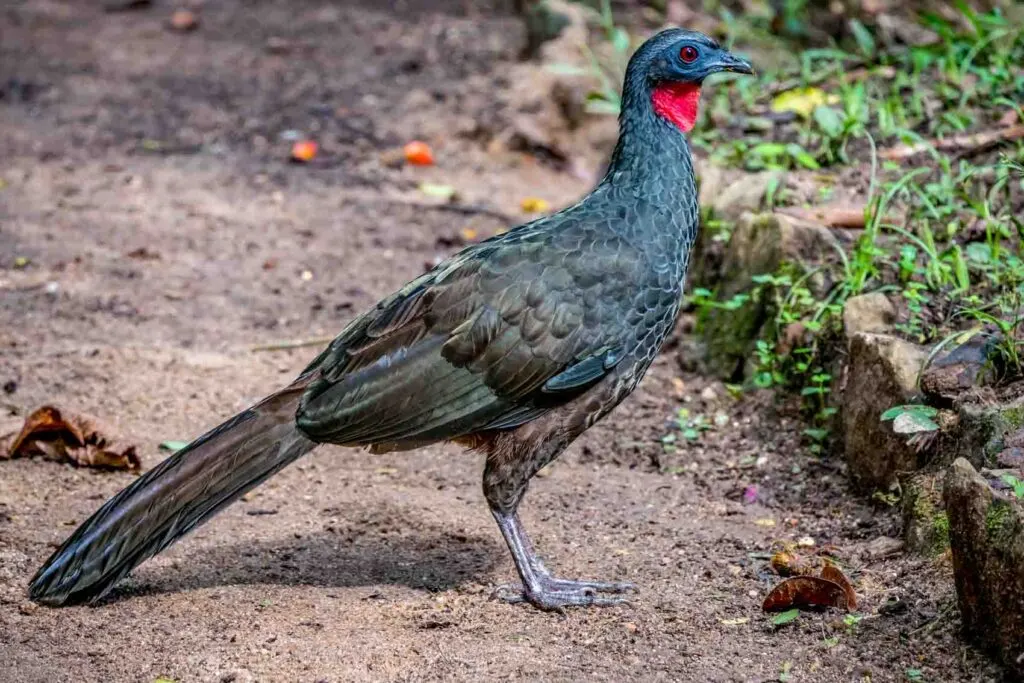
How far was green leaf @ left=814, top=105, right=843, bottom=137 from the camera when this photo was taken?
6.61 metres

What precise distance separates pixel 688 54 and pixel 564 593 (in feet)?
6.66

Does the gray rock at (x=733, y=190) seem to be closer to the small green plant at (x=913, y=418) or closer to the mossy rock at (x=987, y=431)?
the small green plant at (x=913, y=418)

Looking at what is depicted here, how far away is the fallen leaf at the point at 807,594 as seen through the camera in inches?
161

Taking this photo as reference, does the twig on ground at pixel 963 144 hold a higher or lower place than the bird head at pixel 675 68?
lower

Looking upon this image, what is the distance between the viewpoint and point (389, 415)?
170 inches

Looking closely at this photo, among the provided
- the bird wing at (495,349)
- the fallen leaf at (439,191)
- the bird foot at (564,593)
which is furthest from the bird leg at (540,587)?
the fallen leaf at (439,191)

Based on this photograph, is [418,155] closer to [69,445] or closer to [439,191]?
[439,191]

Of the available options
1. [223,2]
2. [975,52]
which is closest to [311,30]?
[223,2]

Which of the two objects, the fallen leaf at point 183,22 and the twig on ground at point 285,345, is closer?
the twig on ground at point 285,345

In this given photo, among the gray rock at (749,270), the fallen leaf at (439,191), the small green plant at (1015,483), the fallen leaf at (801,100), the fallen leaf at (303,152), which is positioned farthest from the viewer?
the fallen leaf at (303,152)

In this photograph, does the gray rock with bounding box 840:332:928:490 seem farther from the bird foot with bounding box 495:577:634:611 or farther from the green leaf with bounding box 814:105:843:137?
the green leaf with bounding box 814:105:843:137

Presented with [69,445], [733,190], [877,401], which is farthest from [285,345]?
[877,401]

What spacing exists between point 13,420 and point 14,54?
20.2 feet

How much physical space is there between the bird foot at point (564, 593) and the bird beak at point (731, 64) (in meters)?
1.95
